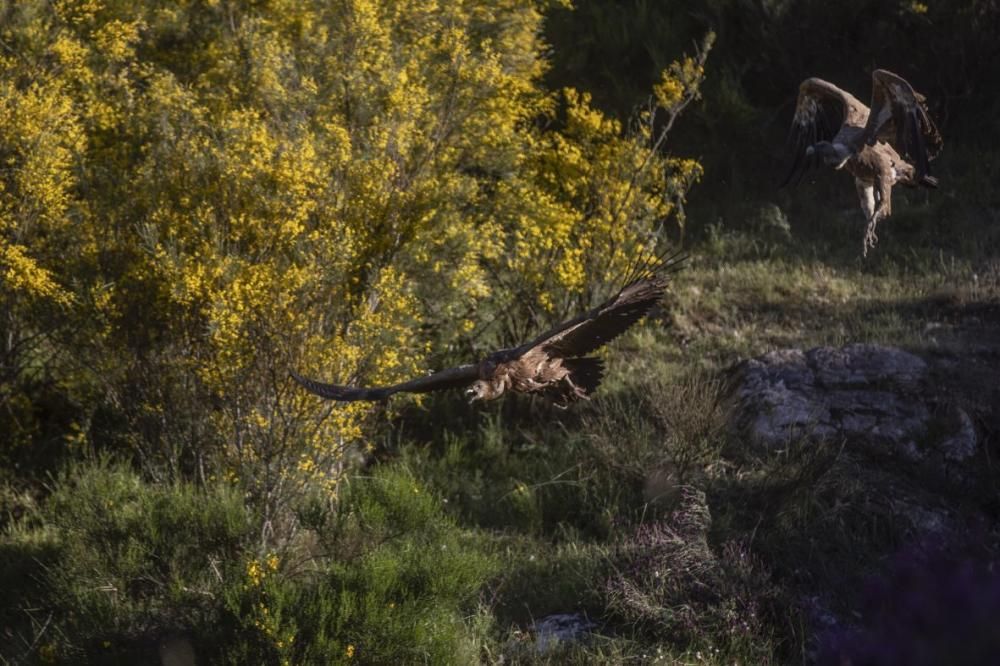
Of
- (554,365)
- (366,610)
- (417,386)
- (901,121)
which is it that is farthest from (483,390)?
(901,121)

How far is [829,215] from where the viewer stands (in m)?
13.2

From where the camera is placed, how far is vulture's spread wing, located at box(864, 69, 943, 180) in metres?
5.94

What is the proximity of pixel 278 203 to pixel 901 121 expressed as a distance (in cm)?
393

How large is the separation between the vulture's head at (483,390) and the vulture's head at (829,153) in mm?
1708

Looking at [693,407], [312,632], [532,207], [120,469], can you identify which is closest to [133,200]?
[120,469]

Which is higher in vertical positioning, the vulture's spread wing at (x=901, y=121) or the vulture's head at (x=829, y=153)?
the vulture's spread wing at (x=901, y=121)

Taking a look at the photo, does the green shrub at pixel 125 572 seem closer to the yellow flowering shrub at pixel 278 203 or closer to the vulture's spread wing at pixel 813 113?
the yellow flowering shrub at pixel 278 203

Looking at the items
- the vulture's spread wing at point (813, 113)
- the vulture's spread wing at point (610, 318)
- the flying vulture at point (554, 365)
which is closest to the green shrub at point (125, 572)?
the flying vulture at point (554, 365)

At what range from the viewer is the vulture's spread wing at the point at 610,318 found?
19.4ft

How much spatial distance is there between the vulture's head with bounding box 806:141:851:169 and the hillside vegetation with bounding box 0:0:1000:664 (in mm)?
2020

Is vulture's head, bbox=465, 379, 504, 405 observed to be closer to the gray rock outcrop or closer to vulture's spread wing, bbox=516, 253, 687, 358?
vulture's spread wing, bbox=516, 253, 687, 358

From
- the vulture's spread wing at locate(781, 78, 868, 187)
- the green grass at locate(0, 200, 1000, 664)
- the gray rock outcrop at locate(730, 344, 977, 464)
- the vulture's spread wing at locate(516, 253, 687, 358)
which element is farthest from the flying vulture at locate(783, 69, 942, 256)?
the gray rock outcrop at locate(730, 344, 977, 464)

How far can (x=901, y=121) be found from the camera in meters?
6.04

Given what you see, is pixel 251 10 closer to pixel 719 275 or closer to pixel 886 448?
pixel 719 275
